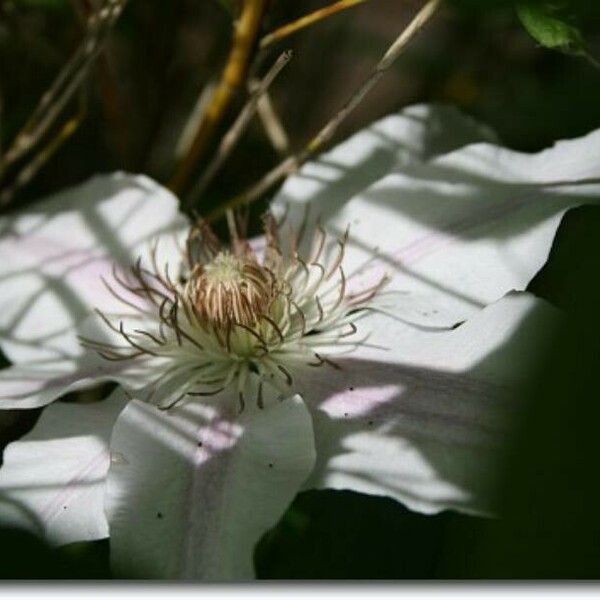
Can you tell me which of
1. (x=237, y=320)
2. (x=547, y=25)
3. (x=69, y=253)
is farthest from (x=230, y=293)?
(x=547, y=25)

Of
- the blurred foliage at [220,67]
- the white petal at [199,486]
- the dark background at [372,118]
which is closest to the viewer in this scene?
the dark background at [372,118]

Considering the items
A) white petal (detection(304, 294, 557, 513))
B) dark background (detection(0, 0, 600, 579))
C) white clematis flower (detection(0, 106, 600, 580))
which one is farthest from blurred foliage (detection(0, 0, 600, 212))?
white petal (detection(304, 294, 557, 513))

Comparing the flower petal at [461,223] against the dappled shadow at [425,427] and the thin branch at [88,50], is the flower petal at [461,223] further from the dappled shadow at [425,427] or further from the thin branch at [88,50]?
the thin branch at [88,50]

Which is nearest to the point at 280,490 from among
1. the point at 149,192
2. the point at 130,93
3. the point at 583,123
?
the point at 149,192

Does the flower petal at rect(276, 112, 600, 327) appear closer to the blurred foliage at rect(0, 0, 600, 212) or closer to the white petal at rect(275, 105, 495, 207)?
the white petal at rect(275, 105, 495, 207)

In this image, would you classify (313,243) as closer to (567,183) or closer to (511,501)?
(567,183)

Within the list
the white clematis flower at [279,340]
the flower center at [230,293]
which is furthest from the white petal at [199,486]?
the flower center at [230,293]

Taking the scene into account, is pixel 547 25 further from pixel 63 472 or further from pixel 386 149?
pixel 63 472
